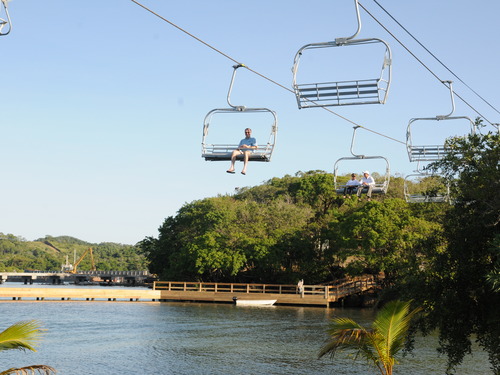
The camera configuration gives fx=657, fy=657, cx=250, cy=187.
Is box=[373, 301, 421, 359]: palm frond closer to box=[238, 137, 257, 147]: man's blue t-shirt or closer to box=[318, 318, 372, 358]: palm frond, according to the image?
box=[318, 318, 372, 358]: palm frond

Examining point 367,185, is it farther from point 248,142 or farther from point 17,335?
point 17,335

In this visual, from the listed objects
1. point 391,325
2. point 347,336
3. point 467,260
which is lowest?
point 347,336

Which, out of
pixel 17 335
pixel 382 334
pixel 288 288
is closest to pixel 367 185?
pixel 382 334

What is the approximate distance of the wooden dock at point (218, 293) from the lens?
55969 mm

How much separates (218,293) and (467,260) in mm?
43603

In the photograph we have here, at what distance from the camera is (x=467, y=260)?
52.9 ft

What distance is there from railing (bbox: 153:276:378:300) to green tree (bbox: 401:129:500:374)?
3865 centimetres

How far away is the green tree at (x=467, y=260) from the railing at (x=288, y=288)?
38.6 meters

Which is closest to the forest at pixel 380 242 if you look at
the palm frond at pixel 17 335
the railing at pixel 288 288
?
the railing at pixel 288 288

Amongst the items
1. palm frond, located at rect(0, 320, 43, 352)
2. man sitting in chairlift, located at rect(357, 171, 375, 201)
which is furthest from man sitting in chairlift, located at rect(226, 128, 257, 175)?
palm frond, located at rect(0, 320, 43, 352)

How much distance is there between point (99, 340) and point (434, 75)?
78.0 ft

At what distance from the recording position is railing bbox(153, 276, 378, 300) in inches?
2202

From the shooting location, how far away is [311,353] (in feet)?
101

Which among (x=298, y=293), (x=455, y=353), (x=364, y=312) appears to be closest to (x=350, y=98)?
(x=455, y=353)
